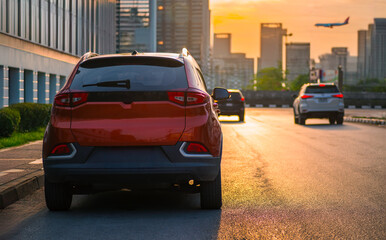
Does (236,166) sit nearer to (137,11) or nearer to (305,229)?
(305,229)

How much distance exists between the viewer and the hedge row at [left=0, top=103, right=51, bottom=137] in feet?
50.7

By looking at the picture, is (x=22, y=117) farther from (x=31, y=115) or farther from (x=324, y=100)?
(x=324, y=100)

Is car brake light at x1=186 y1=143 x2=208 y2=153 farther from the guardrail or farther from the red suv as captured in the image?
the guardrail

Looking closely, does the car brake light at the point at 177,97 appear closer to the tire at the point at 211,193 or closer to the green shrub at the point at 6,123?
the tire at the point at 211,193

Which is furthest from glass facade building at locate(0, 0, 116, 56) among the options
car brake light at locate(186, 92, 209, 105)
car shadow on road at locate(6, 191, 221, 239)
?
car brake light at locate(186, 92, 209, 105)

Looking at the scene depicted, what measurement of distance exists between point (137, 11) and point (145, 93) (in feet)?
547

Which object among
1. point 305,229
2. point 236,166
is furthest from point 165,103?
point 236,166

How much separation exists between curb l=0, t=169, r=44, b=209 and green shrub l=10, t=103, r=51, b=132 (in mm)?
9636

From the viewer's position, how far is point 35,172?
28.8ft

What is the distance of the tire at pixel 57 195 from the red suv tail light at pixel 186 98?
5.06ft

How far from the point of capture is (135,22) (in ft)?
562

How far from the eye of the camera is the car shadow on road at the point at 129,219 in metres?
5.54

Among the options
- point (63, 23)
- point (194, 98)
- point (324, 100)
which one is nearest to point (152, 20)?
point (63, 23)

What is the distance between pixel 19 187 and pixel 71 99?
1.99 metres
